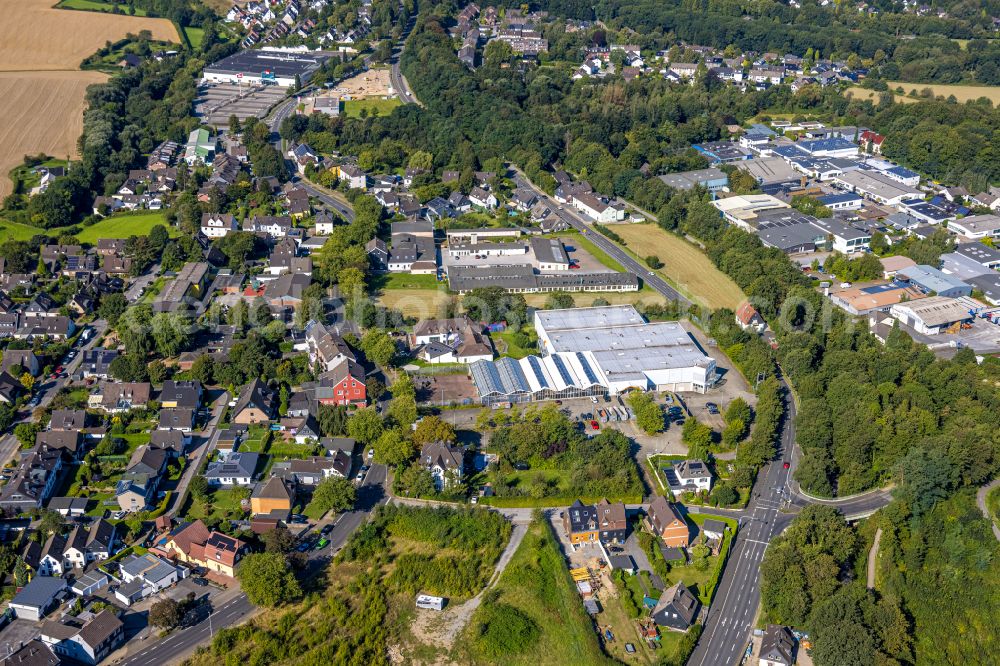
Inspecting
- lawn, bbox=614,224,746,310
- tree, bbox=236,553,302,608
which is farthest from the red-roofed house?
tree, bbox=236,553,302,608

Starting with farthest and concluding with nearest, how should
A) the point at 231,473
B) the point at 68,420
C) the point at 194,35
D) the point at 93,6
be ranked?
the point at 93,6, the point at 194,35, the point at 68,420, the point at 231,473

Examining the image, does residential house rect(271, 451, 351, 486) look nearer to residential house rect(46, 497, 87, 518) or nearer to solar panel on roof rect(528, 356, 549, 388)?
residential house rect(46, 497, 87, 518)

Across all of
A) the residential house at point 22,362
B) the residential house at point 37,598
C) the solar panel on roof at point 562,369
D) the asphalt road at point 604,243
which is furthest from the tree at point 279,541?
the asphalt road at point 604,243

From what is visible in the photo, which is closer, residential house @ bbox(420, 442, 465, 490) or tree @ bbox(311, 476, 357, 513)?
tree @ bbox(311, 476, 357, 513)

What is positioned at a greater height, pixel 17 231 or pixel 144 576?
pixel 144 576

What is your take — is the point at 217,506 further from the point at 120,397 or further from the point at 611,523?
the point at 611,523

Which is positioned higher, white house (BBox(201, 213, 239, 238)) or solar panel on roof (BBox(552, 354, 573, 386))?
white house (BBox(201, 213, 239, 238))

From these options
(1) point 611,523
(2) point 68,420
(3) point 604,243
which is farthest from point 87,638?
(3) point 604,243
